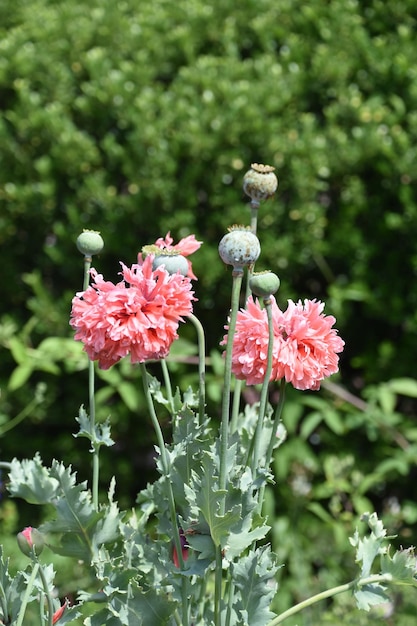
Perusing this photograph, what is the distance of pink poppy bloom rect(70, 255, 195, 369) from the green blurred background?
1307mm

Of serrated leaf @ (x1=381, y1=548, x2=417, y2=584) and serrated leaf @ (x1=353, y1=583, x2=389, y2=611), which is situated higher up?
serrated leaf @ (x1=381, y1=548, x2=417, y2=584)

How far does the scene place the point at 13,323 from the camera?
2.64 meters

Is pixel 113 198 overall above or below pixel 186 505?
below

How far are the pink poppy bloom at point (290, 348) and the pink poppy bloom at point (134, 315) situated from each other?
0.08m

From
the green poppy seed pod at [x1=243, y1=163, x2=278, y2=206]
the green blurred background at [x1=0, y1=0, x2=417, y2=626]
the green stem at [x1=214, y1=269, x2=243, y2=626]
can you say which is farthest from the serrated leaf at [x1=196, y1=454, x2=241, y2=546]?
the green blurred background at [x1=0, y1=0, x2=417, y2=626]

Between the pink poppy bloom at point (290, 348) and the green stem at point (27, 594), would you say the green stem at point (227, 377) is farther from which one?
the green stem at point (27, 594)

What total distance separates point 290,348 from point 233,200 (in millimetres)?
1411

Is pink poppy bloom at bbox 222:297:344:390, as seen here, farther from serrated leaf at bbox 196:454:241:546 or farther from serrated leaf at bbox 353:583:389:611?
serrated leaf at bbox 353:583:389:611

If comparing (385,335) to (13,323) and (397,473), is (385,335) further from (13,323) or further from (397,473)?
(13,323)

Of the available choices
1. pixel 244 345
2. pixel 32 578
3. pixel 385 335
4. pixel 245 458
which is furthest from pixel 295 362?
pixel 385 335

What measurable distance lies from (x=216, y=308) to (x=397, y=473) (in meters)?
0.70

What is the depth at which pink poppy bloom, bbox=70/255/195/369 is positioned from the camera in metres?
0.96

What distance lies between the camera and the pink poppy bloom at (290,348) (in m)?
1.02

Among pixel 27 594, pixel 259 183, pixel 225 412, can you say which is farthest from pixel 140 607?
pixel 259 183
